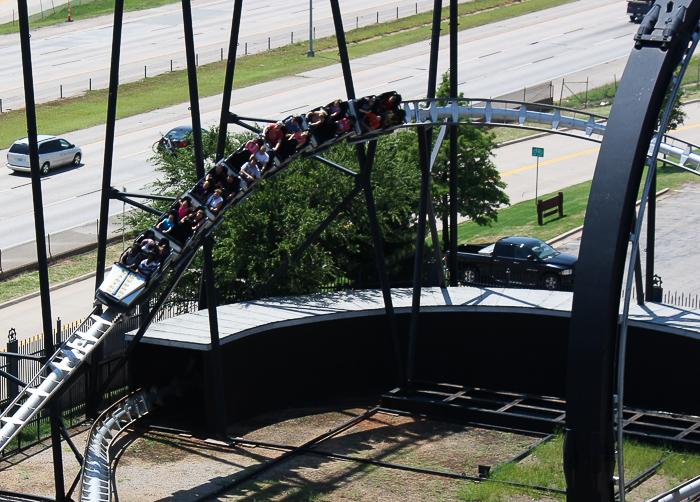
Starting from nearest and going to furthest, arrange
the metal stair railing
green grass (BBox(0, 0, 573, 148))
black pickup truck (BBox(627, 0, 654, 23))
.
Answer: the metal stair railing, green grass (BBox(0, 0, 573, 148)), black pickup truck (BBox(627, 0, 654, 23))

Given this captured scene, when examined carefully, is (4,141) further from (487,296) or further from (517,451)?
(517,451)

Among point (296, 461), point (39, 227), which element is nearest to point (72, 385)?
point (39, 227)

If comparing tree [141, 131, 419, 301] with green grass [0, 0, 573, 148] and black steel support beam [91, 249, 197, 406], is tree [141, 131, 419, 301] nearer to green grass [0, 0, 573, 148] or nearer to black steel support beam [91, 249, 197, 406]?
black steel support beam [91, 249, 197, 406]

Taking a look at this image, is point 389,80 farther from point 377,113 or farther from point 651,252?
point 377,113

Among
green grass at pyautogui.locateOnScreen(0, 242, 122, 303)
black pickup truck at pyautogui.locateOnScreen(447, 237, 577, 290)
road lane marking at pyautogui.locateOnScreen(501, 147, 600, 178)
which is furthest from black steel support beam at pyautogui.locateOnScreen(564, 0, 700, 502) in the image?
road lane marking at pyautogui.locateOnScreen(501, 147, 600, 178)

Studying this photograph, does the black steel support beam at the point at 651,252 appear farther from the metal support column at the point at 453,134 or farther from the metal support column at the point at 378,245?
the metal support column at the point at 378,245

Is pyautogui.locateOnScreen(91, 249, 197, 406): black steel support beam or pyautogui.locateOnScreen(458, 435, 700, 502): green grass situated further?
pyautogui.locateOnScreen(91, 249, 197, 406): black steel support beam

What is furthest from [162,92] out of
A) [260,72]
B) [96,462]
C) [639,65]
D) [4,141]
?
[639,65]
